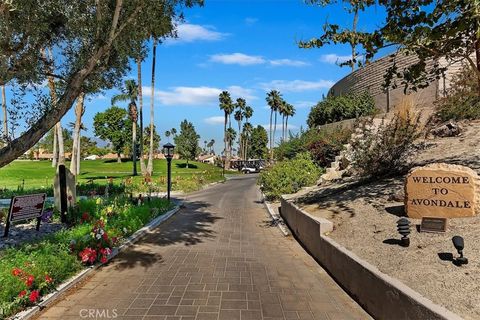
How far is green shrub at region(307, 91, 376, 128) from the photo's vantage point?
32.1 metres

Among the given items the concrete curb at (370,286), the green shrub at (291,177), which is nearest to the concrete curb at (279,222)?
the green shrub at (291,177)

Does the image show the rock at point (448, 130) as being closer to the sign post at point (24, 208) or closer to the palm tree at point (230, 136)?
the sign post at point (24, 208)

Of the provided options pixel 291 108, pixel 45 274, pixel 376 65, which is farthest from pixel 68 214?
pixel 291 108

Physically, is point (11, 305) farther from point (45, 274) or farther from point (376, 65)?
point (376, 65)

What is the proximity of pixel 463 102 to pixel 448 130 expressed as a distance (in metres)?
2.39

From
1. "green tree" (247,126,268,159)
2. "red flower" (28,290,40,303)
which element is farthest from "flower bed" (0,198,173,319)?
"green tree" (247,126,268,159)

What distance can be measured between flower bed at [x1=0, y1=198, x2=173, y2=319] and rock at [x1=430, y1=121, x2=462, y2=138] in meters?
12.3

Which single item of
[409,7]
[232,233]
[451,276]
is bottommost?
[232,233]

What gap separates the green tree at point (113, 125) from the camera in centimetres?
8969

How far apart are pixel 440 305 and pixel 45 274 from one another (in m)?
5.79

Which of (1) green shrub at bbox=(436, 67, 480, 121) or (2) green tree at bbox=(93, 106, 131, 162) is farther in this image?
(2) green tree at bbox=(93, 106, 131, 162)

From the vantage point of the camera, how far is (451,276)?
498cm

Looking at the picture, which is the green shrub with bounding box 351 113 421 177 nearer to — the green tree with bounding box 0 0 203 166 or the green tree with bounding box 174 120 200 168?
the green tree with bounding box 0 0 203 166

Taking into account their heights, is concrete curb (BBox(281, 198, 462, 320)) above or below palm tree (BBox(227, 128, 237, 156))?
below
